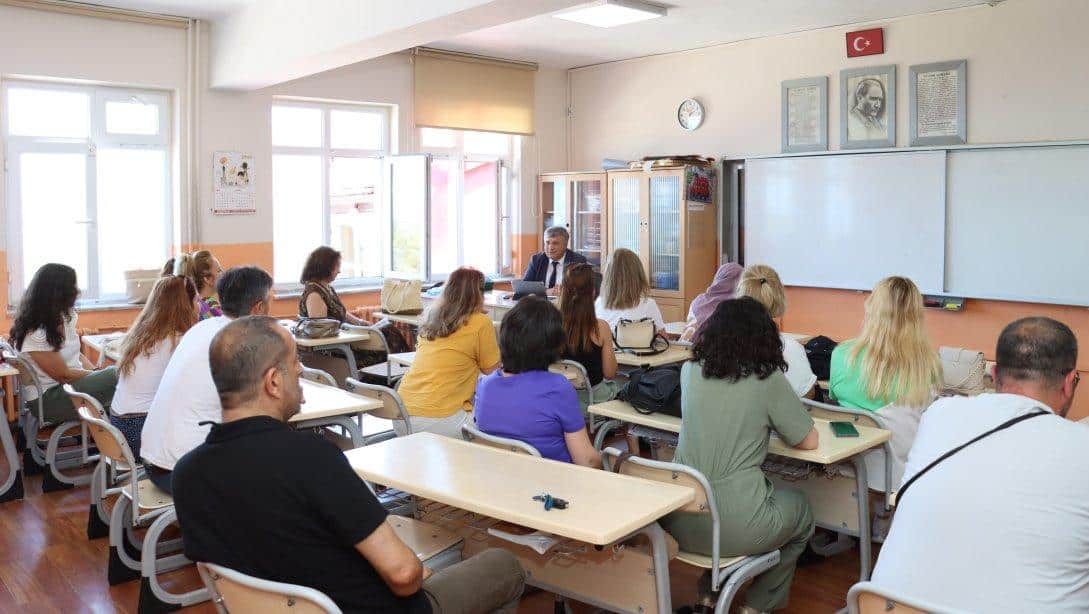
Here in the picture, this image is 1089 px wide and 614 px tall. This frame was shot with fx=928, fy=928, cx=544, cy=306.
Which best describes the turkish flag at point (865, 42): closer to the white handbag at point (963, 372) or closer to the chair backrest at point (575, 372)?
the white handbag at point (963, 372)

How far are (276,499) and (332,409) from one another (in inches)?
68.7

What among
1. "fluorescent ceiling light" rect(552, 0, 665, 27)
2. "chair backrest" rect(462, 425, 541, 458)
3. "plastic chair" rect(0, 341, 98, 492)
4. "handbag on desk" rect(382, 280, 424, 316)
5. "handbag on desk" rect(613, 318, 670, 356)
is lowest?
"plastic chair" rect(0, 341, 98, 492)

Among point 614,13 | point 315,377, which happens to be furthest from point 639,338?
point 614,13

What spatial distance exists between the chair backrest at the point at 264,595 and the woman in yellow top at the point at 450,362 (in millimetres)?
1938

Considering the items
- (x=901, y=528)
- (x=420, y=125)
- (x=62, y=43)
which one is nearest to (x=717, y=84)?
(x=420, y=125)

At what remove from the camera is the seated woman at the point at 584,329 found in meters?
4.51

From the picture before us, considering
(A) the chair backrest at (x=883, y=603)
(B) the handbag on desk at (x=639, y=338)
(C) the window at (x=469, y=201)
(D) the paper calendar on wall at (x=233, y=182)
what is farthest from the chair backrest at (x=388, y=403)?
(C) the window at (x=469, y=201)

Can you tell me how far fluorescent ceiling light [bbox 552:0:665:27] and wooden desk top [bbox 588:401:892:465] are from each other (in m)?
3.58

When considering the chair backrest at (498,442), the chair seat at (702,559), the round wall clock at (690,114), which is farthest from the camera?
the round wall clock at (690,114)

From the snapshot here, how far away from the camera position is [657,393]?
3.52 meters

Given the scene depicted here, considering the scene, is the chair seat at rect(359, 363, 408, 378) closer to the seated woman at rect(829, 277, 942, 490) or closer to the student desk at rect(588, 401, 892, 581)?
the student desk at rect(588, 401, 892, 581)

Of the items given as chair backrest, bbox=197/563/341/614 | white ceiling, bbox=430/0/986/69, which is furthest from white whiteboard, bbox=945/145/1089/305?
chair backrest, bbox=197/563/341/614

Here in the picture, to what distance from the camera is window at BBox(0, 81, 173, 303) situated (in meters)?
6.54

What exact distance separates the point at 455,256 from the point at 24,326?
4714 mm
